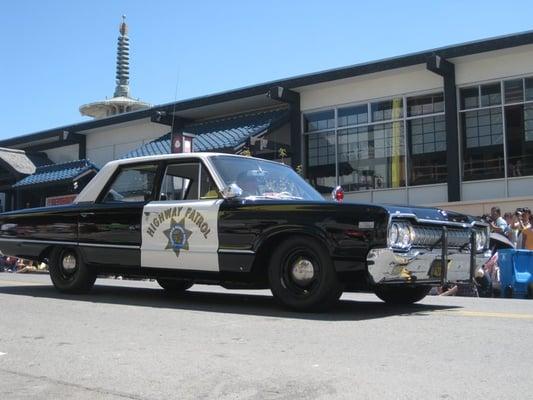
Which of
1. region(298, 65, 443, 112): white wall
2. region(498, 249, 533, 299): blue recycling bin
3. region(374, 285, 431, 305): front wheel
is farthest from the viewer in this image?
region(298, 65, 443, 112): white wall

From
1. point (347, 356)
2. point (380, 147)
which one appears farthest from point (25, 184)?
point (347, 356)

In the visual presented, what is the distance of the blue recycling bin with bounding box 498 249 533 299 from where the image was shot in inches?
416

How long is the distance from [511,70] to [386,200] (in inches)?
188

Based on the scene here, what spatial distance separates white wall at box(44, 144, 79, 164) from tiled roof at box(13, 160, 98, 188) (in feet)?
4.47

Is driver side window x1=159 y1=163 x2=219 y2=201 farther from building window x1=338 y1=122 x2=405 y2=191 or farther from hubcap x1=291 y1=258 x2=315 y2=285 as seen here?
building window x1=338 y1=122 x2=405 y2=191

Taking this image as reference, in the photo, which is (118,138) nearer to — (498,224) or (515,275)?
(498,224)

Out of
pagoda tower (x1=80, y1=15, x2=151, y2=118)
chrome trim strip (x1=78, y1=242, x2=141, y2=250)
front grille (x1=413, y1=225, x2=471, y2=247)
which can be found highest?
pagoda tower (x1=80, y1=15, x2=151, y2=118)

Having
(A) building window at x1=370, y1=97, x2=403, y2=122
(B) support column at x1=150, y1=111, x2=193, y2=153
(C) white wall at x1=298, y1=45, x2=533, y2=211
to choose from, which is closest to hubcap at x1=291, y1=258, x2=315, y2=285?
(C) white wall at x1=298, y1=45, x2=533, y2=211

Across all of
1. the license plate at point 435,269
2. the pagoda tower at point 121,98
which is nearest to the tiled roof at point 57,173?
the license plate at point 435,269

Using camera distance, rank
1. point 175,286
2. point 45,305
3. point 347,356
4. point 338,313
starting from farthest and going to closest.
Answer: point 175,286 → point 45,305 → point 338,313 → point 347,356

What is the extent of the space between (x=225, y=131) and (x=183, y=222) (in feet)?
44.9

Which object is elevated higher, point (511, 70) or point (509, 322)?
point (511, 70)

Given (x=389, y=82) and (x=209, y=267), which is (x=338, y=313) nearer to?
(x=209, y=267)

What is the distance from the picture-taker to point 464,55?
1720 cm
